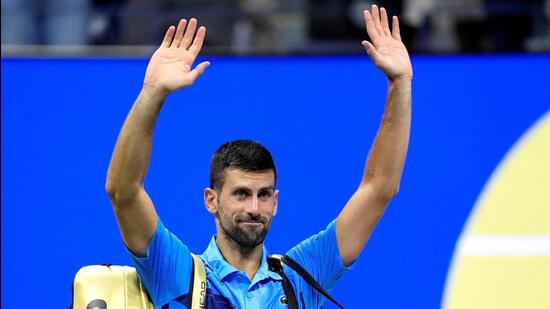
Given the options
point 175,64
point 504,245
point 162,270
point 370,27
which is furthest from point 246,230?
point 504,245

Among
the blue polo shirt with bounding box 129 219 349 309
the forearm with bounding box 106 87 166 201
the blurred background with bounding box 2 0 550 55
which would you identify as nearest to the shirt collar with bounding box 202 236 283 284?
the blue polo shirt with bounding box 129 219 349 309

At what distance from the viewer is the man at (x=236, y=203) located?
3141 millimetres

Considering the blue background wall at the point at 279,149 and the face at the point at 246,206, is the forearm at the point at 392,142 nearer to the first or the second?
the face at the point at 246,206

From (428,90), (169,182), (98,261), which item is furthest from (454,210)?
(98,261)

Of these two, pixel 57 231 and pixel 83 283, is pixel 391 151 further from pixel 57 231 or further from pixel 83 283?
pixel 57 231

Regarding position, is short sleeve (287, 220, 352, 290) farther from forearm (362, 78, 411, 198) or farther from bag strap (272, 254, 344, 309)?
forearm (362, 78, 411, 198)

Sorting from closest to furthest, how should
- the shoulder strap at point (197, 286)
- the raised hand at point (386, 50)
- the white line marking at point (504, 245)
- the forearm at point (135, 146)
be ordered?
1. the forearm at point (135, 146)
2. the shoulder strap at point (197, 286)
3. the raised hand at point (386, 50)
4. the white line marking at point (504, 245)

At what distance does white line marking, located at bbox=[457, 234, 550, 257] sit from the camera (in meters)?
5.02

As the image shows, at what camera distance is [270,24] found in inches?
220

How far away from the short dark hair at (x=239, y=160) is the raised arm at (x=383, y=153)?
1.03 ft

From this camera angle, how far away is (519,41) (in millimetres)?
5316

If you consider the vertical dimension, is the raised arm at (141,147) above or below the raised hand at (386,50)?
below

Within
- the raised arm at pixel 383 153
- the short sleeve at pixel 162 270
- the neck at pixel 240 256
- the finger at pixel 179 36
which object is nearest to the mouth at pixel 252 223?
the neck at pixel 240 256

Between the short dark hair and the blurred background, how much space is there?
188 cm
